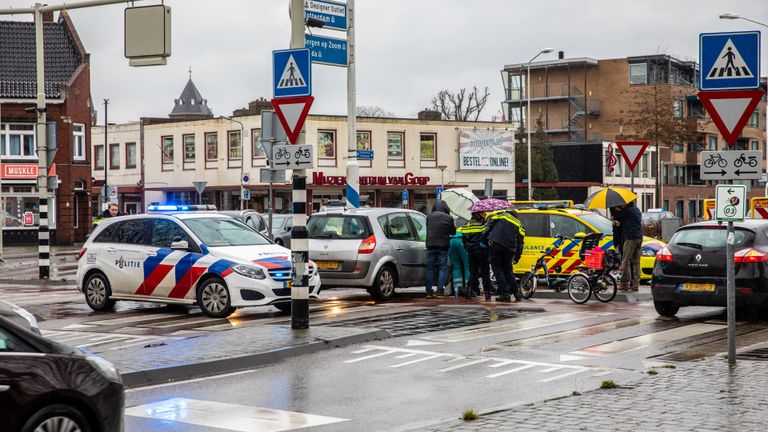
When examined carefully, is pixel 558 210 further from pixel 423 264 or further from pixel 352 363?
pixel 352 363

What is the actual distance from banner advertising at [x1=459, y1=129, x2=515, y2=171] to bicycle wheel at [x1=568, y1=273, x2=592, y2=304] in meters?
52.3

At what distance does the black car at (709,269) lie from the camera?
14.9 meters

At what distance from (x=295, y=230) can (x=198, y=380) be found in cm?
345

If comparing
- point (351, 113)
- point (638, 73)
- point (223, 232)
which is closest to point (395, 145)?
point (638, 73)

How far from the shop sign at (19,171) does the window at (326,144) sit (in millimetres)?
18124

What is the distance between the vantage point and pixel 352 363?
11359 millimetres

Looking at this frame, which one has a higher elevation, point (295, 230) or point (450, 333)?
point (295, 230)

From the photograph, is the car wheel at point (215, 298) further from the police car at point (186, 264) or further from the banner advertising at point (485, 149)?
the banner advertising at point (485, 149)

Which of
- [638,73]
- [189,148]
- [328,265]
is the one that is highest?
[638,73]

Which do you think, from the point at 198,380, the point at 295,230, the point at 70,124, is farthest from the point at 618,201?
the point at 70,124

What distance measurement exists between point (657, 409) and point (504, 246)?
1005 cm

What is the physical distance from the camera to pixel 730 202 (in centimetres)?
1055

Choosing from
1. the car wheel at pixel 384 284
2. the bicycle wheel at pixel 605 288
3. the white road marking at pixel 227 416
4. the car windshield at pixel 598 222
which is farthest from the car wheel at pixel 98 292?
the car windshield at pixel 598 222

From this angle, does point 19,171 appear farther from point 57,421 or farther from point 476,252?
point 57,421
